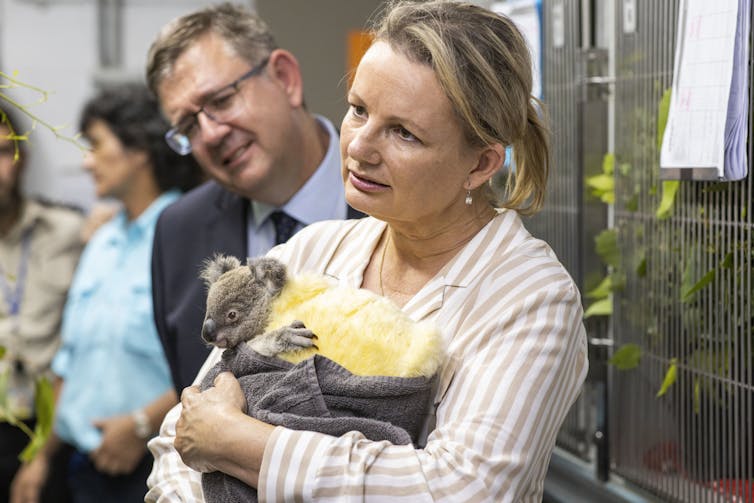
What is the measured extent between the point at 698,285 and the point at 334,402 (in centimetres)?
94

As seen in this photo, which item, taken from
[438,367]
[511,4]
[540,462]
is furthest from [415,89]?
[511,4]

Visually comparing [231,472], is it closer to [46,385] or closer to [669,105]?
[46,385]

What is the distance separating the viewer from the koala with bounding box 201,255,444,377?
4.65 ft

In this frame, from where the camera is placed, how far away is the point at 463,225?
64.1 inches

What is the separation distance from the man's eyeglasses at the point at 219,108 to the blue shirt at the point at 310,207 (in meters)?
0.25

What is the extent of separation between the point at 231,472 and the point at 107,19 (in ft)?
17.8

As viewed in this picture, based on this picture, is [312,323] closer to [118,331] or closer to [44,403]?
[44,403]

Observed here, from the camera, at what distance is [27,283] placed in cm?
405

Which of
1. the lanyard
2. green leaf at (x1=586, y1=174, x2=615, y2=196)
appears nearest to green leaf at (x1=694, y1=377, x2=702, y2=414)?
green leaf at (x1=586, y1=174, x2=615, y2=196)

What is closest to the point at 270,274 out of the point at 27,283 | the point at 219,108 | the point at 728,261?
the point at 728,261

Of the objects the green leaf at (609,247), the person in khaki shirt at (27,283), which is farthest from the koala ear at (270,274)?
the person in khaki shirt at (27,283)

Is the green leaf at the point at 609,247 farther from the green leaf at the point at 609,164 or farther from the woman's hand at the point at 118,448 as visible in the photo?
the woman's hand at the point at 118,448

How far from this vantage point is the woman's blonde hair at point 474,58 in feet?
4.83

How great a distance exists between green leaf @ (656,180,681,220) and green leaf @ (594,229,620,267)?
30 centimetres
